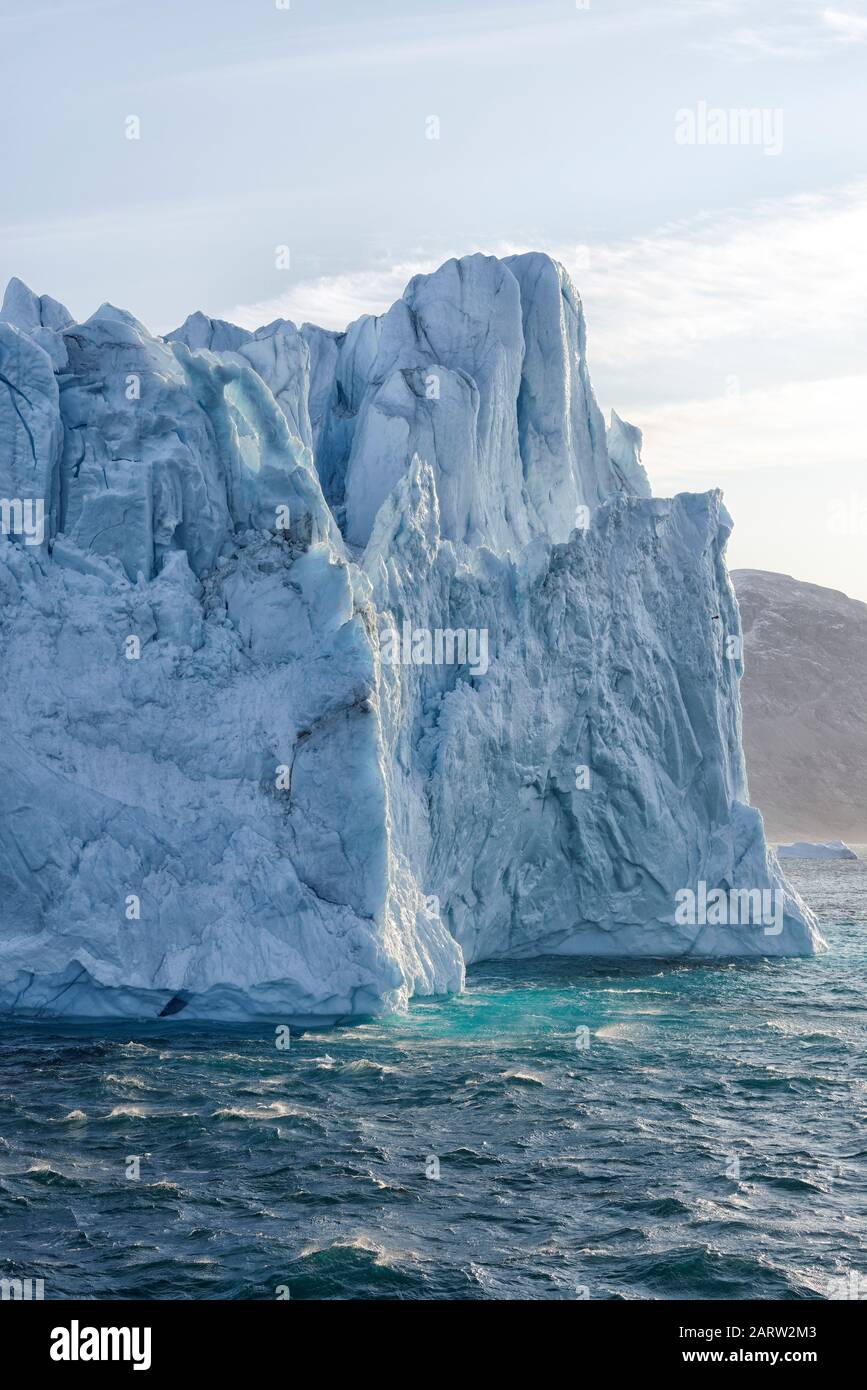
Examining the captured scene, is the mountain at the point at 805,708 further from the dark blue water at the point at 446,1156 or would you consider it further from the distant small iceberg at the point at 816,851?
the dark blue water at the point at 446,1156

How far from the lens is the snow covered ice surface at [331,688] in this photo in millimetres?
→ 20234

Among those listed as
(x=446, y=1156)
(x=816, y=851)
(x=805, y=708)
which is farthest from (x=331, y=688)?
(x=805, y=708)

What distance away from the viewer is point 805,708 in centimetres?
12156

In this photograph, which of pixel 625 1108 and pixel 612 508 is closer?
pixel 625 1108

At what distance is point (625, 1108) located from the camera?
1666cm

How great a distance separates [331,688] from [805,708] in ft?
346

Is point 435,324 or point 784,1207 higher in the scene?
point 435,324

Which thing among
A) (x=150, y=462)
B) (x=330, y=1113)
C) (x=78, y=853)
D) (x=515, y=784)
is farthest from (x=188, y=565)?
(x=330, y=1113)

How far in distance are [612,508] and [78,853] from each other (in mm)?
13078

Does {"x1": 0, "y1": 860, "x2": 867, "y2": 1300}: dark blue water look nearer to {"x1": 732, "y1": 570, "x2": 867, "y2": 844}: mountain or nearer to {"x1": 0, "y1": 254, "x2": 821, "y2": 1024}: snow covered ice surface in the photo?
{"x1": 0, "y1": 254, "x2": 821, "y2": 1024}: snow covered ice surface

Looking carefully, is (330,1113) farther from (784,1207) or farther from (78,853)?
(78,853)

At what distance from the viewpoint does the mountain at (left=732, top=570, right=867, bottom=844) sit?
360 feet

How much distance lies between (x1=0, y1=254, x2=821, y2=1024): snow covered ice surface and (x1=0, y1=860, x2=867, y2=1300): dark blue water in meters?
1.62
